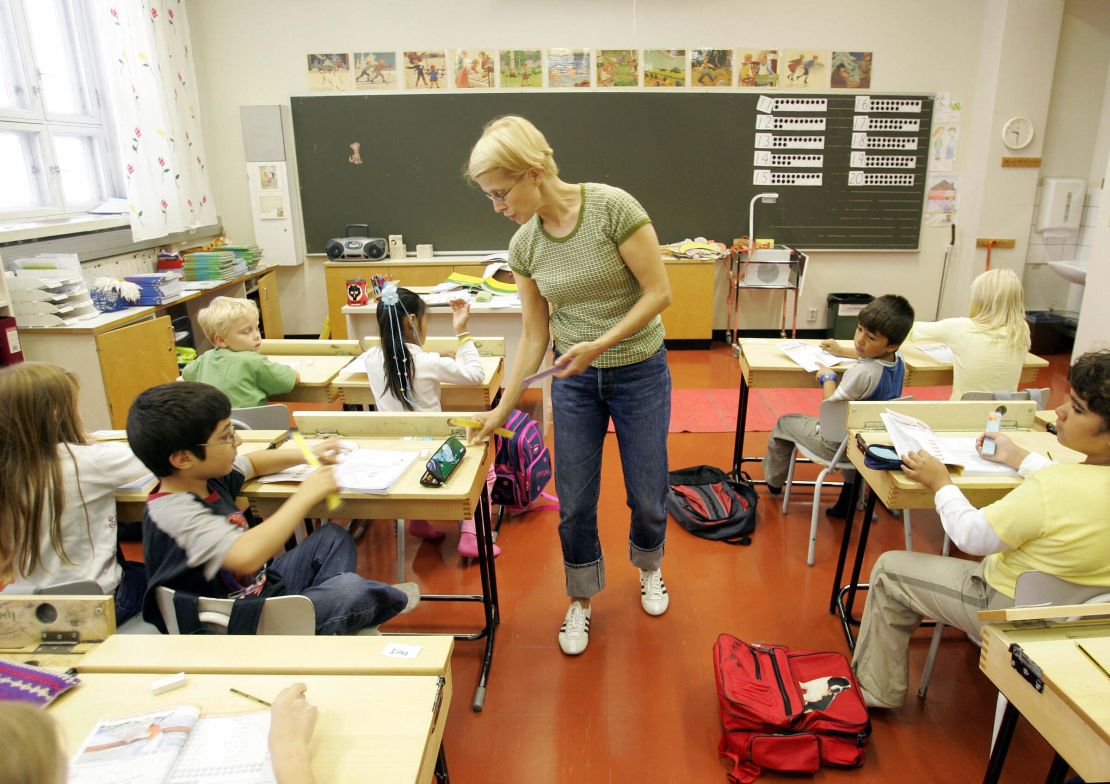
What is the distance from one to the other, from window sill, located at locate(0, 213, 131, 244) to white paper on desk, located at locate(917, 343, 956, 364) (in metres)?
4.76

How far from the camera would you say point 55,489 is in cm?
157

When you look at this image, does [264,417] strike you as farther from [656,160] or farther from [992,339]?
[656,160]

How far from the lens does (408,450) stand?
1.99 meters

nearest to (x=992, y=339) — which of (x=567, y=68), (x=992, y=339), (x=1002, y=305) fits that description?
(x=992, y=339)

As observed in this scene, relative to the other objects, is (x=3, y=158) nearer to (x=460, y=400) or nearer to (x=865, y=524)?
(x=460, y=400)

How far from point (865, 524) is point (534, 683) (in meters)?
1.15

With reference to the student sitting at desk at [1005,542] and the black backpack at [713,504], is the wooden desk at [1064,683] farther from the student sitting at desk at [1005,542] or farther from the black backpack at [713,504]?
the black backpack at [713,504]

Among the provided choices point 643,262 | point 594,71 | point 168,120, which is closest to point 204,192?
point 168,120

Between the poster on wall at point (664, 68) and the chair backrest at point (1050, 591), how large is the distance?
5053mm

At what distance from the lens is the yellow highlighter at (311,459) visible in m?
1.69

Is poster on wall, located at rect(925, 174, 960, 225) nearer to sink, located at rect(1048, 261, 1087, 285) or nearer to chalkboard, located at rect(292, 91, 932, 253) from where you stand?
chalkboard, located at rect(292, 91, 932, 253)

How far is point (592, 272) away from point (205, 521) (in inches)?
42.6

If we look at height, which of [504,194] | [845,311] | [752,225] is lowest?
[845,311]

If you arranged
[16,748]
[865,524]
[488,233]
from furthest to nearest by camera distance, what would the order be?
[488,233] < [865,524] < [16,748]
